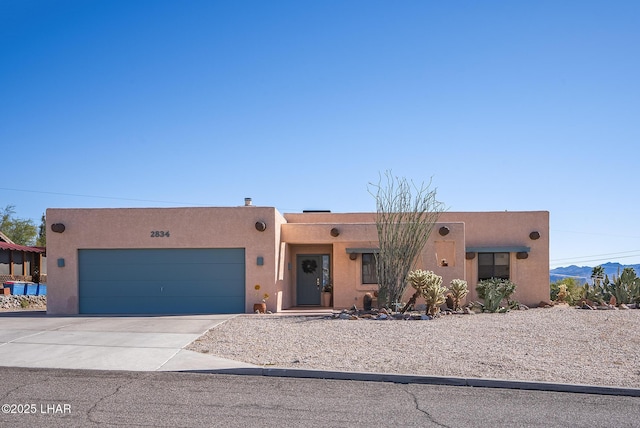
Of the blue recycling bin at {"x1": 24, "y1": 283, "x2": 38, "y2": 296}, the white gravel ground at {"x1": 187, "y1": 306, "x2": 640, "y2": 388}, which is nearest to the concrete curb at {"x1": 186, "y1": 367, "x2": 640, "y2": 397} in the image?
the white gravel ground at {"x1": 187, "y1": 306, "x2": 640, "y2": 388}

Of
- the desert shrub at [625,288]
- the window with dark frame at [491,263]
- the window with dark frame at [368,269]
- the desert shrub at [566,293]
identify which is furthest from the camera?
the desert shrub at [566,293]

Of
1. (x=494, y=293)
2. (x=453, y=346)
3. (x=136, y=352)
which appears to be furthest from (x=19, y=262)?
(x=453, y=346)

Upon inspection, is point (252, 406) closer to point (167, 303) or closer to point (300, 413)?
point (300, 413)

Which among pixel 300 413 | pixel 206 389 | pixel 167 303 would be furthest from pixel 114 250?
pixel 300 413

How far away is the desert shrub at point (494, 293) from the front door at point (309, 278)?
588 centimetres

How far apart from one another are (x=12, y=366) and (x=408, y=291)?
1324cm

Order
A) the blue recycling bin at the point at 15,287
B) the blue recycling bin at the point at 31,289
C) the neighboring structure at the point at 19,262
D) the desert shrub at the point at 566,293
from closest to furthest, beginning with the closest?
the desert shrub at the point at 566,293 → the blue recycling bin at the point at 15,287 → the blue recycling bin at the point at 31,289 → the neighboring structure at the point at 19,262

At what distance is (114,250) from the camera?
20391 mm

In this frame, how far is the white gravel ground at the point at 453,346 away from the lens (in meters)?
10.2

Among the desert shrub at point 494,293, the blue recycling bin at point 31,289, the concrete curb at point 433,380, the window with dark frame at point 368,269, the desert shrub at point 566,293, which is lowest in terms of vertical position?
the blue recycling bin at point 31,289

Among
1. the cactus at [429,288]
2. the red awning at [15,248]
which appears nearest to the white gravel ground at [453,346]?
the cactus at [429,288]

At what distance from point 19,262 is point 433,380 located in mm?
33374

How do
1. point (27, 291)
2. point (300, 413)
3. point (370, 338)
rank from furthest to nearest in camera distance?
point (27, 291) < point (370, 338) < point (300, 413)

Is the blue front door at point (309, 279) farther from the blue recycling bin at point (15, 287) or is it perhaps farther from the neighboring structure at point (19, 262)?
the neighboring structure at point (19, 262)
